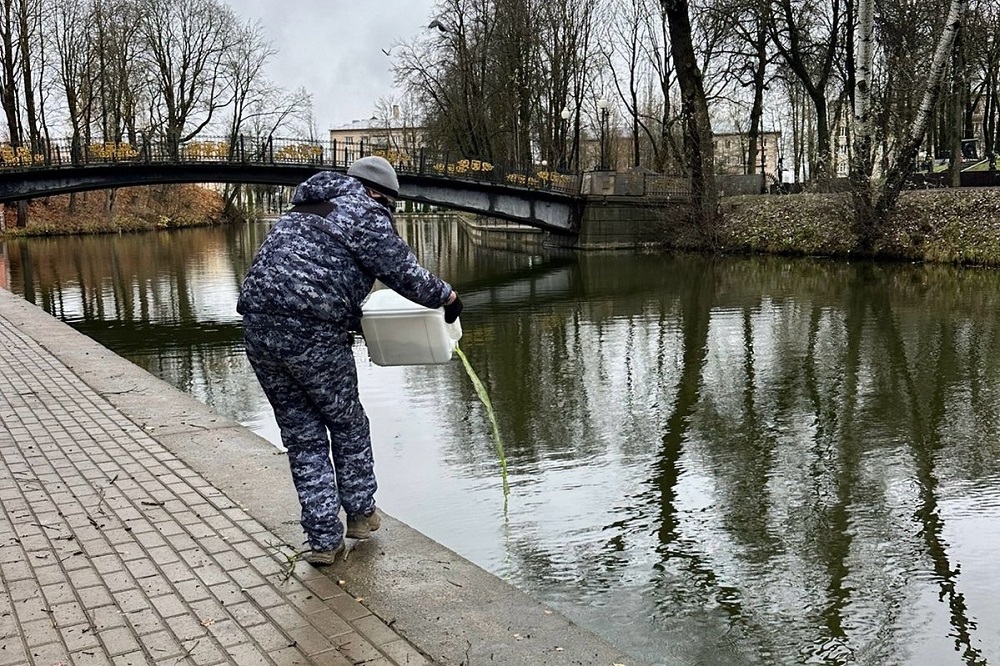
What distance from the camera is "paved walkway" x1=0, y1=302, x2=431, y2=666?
3391 mm

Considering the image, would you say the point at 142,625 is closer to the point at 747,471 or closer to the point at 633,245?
the point at 747,471

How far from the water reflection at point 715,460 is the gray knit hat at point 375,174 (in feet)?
7.21

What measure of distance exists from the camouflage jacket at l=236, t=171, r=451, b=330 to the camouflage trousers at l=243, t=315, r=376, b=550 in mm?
85

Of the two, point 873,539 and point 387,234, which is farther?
point 873,539

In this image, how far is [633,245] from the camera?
109 feet

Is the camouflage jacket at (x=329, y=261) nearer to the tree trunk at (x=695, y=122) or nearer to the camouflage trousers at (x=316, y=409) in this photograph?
the camouflage trousers at (x=316, y=409)

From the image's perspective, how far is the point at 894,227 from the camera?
2448cm

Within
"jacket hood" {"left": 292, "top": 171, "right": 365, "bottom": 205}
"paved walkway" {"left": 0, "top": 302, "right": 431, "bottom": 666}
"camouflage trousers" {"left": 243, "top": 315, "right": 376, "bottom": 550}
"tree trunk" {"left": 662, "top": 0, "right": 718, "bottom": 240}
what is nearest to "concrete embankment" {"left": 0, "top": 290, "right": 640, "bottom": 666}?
"paved walkway" {"left": 0, "top": 302, "right": 431, "bottom": 666}

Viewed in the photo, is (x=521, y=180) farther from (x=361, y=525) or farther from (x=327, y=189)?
(x=327, y=189)

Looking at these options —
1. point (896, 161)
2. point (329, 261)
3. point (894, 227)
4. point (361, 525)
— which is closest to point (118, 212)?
point (894, 227)

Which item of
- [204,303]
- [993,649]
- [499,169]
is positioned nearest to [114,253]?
[499,169]

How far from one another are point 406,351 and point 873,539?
308 cm

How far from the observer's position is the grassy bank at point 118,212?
161 ft

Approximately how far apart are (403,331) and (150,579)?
1.50 m
